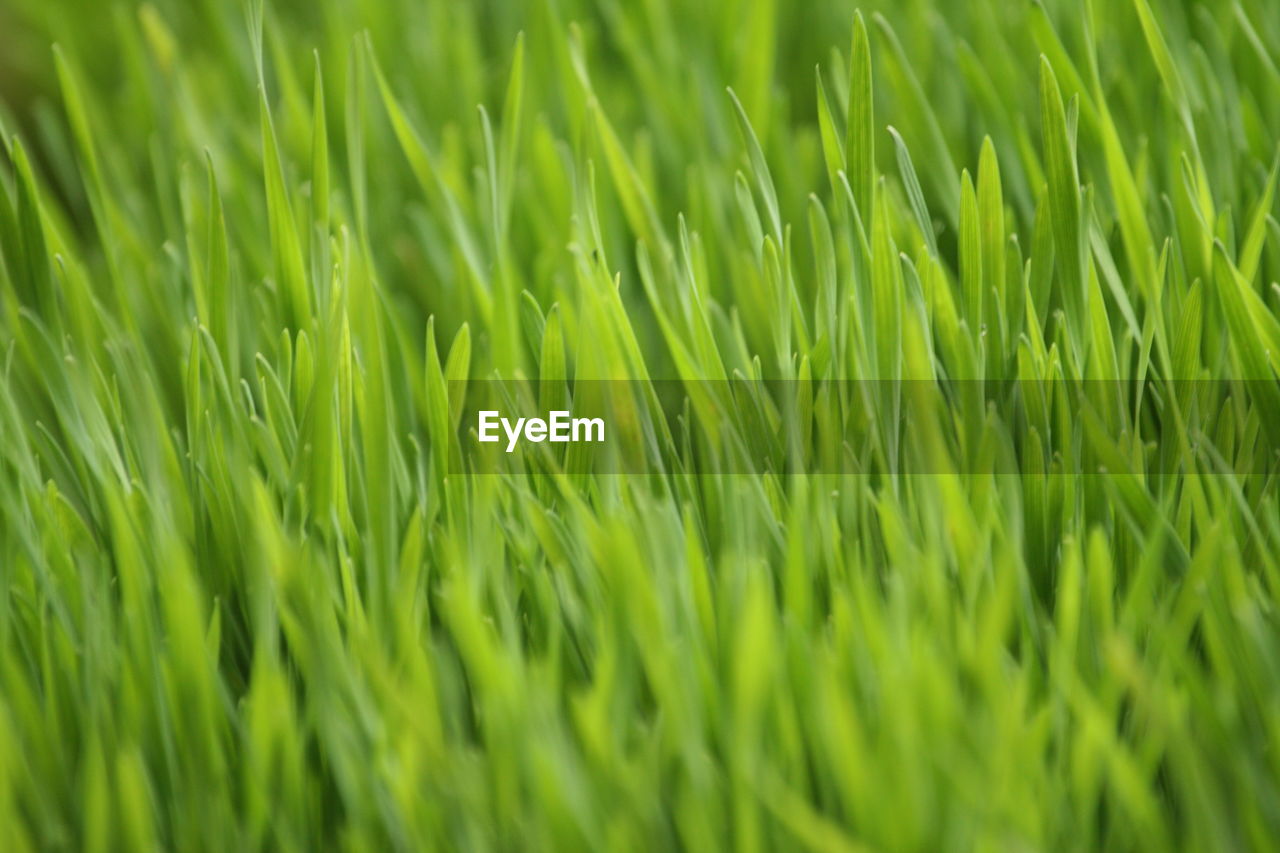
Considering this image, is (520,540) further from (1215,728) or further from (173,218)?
(173,218)

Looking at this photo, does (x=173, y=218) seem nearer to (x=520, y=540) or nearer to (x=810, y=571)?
(x=520, y=540)

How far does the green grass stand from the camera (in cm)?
50

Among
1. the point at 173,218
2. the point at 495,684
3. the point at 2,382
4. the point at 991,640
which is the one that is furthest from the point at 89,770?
the point at 173,218

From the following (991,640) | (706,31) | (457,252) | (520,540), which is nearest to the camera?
(991,640)

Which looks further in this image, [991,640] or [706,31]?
[706,31]

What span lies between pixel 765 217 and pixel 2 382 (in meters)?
0.50

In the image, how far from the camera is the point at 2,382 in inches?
26.7

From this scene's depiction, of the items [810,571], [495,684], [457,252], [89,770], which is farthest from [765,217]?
[89,770]

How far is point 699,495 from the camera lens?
0.66 m

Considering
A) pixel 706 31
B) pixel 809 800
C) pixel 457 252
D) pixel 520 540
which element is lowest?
pixel 809 800

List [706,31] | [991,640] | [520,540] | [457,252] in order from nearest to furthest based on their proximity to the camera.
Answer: [991,640], [520,540], [457,252], [706,31]

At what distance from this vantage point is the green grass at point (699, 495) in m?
0.50

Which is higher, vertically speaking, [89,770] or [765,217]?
[765,217]

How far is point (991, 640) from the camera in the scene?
48 cm
